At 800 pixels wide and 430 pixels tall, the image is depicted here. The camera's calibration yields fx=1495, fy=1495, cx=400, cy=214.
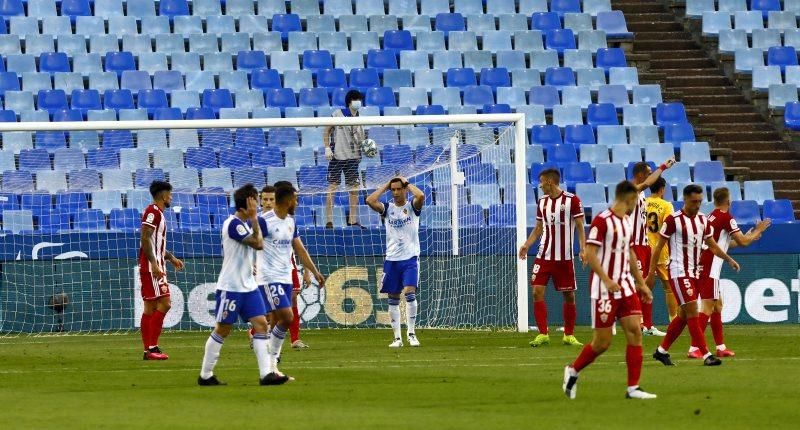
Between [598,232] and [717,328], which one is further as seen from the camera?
[717,328]

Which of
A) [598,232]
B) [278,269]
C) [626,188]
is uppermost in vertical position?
[626,188]

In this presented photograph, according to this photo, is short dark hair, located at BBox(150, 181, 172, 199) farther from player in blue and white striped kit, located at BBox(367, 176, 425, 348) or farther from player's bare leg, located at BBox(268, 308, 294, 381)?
player's bare leg, located at BBox(268, 308, 294, 381)

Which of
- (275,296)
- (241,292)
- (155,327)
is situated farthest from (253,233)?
(155,327)

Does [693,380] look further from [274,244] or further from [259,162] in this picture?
[259,162]

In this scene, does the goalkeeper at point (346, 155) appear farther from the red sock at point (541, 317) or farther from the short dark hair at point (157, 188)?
the short dark hair at point (157, 188)

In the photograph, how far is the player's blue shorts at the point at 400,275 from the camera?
19.2 meters

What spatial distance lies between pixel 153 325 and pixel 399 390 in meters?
5.26

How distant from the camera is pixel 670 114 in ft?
94.2

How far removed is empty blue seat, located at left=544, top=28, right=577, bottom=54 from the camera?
1188 inches

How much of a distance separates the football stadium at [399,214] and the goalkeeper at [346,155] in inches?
1.4

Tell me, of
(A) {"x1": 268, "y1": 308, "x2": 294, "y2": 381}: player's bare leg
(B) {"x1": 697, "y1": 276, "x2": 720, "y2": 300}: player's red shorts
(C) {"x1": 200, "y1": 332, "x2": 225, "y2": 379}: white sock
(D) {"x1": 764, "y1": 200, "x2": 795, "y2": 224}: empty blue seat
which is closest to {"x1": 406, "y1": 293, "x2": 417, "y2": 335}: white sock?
(B) {"x1": 697, "y1": 276, "x2": 720, "y2": 300}: player's red shorts

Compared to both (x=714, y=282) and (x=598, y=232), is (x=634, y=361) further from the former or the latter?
(x=714, y=282)

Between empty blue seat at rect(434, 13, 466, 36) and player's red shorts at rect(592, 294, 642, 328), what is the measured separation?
739 inches

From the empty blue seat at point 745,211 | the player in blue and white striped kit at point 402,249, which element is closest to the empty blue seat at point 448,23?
the empty blue seat at point 745,211
